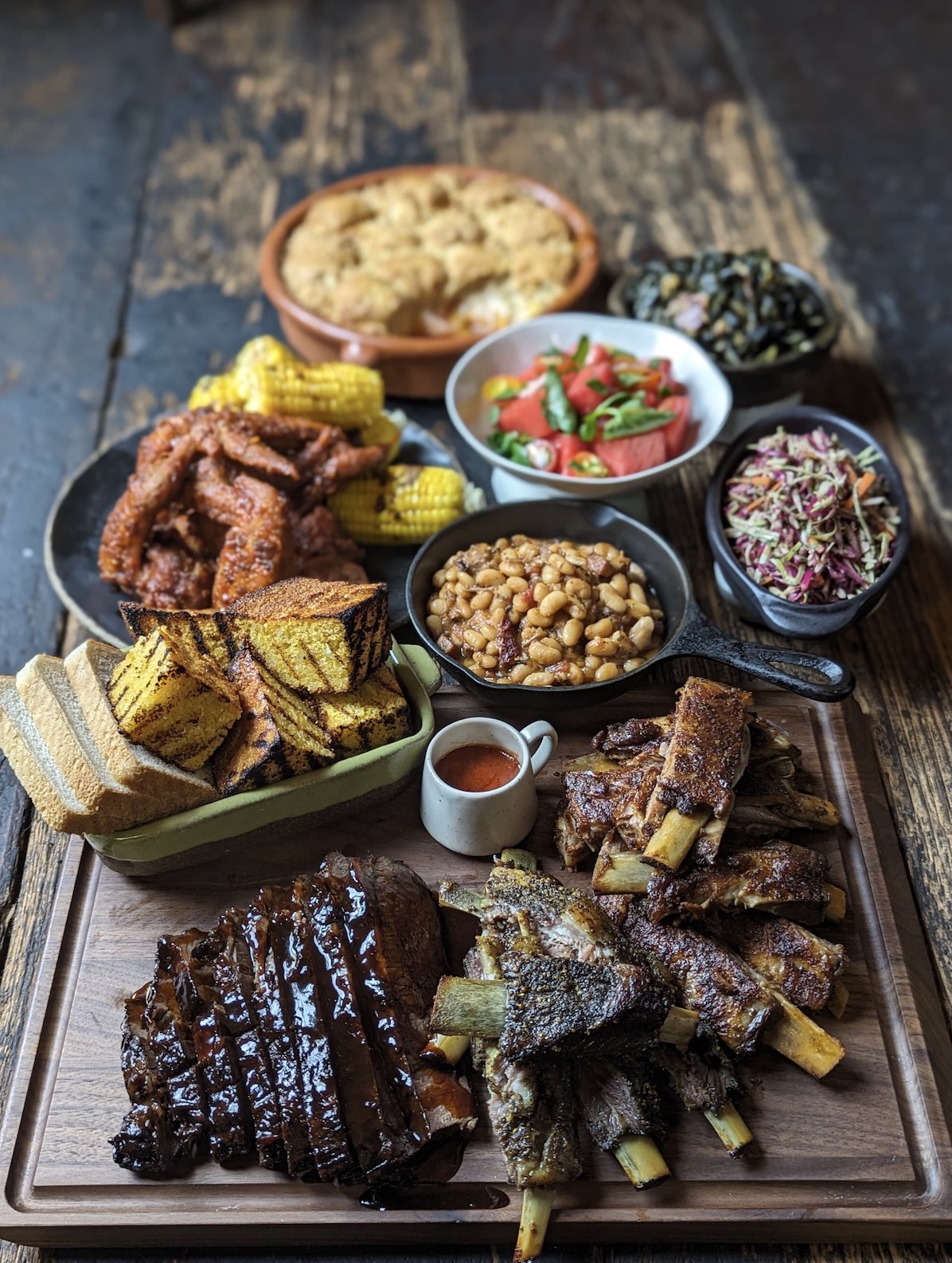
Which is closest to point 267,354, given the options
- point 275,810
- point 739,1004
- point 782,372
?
point 275,810

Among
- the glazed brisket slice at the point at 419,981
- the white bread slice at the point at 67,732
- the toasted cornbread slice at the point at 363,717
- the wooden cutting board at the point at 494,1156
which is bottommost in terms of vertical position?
the wooden cutting board at the point at 494,1156

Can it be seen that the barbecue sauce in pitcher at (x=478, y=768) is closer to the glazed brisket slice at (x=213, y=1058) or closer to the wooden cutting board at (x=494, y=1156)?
the wooden cutting board at (x=494, y=1156)

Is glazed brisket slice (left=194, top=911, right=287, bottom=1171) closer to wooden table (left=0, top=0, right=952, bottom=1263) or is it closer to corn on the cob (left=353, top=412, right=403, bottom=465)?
wooden table (left=0, top=0, right=952, bottom=1263)

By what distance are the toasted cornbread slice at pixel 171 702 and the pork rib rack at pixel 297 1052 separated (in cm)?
49

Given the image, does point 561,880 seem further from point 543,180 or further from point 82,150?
point 82,150

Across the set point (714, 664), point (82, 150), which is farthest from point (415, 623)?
point (82, 150)

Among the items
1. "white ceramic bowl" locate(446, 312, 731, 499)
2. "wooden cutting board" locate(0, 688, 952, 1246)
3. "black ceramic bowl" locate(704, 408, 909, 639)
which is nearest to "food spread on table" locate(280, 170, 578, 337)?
"white ceramic bowl" locate(446, 312, 731, 499)

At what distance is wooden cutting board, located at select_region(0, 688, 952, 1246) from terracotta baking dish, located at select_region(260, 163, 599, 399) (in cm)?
250

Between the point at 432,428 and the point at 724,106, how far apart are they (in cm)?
353

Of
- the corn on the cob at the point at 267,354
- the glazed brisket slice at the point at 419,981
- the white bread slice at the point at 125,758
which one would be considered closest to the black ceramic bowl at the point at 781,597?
the glazed brisket slice at the point at 419,981

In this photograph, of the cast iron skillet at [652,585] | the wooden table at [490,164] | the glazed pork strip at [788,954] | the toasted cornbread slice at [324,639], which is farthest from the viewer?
the wooden table at [490,164]

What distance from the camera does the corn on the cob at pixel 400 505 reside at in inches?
162

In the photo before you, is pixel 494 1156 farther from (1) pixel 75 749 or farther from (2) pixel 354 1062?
(1) pixel 75 749

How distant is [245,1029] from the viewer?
2727 mm
